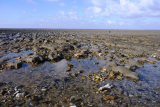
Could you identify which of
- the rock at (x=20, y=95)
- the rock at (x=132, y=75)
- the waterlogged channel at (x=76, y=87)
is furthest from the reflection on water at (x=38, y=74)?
the rock at (x=20, y=95)

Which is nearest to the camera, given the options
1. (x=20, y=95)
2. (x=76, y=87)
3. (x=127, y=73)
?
(x=20, y=95)

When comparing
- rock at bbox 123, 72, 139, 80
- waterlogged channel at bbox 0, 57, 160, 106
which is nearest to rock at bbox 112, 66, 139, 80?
rock at bbox 123, 72, 139, 80

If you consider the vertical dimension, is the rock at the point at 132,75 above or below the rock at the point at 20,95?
above

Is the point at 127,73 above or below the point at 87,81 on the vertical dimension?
above

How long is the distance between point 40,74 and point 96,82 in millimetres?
4724

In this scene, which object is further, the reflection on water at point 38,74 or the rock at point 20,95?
the reflection on water at point 38,74

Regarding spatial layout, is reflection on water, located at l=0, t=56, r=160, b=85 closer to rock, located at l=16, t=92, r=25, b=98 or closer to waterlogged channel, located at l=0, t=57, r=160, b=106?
waterlogged channel, located at l=0, t=57, r=160, b=106

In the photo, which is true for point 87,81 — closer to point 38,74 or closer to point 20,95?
point 38,74

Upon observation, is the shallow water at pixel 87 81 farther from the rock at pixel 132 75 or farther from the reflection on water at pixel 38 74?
the rock at pixel 132 75

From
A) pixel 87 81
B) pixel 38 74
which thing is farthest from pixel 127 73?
pixel 38 74

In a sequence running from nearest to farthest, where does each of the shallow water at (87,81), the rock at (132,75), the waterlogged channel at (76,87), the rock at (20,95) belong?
the waterlogged channel at (76,87) → the rock at (20,95) → the shallow water at (87,81) → the rock at (132,75)

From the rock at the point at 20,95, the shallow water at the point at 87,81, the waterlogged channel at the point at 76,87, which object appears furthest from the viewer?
the shallow water at the point at 87,81

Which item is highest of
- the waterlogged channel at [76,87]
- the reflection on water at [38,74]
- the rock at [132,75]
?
the rock at [132,75]

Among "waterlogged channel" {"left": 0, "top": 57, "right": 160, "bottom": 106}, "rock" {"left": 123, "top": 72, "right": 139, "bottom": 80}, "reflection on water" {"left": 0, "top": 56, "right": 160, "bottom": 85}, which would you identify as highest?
"rock" {"left": 123, "top": 72, "right": 139, "bottom": 80}
